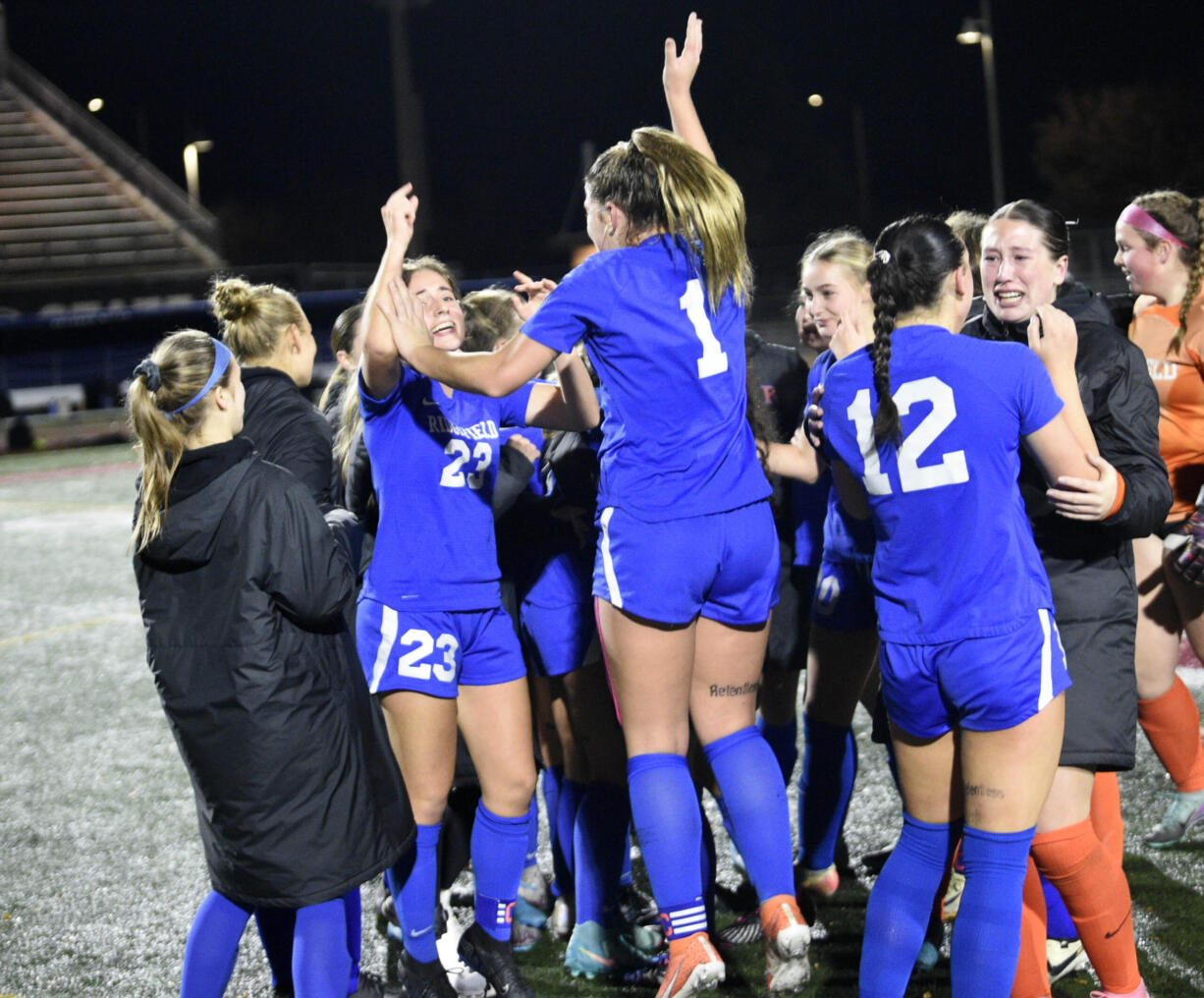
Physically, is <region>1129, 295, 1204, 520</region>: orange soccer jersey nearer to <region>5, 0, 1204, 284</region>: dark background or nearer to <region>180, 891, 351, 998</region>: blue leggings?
<region>180, 891, 351, 998</region>: blue leggings

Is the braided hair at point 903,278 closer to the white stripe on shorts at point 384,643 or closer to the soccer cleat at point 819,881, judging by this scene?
the white stripe on shorts at point 384,643

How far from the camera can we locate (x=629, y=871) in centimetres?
400

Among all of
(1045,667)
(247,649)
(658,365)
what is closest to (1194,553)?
(1045,667)

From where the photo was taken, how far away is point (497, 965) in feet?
11.0

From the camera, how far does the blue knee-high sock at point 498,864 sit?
3.36 meters

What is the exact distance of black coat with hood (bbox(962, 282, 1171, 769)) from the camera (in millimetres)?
2820

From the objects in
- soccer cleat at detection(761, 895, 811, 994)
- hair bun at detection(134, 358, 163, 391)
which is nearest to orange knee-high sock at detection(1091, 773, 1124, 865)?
soccer cleat at detection(761, 895, 811, 994)

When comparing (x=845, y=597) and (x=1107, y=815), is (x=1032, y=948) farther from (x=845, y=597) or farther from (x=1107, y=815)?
(x=845, y=597)

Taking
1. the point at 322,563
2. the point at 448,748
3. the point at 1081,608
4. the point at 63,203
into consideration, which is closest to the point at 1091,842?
the point at 1081,608

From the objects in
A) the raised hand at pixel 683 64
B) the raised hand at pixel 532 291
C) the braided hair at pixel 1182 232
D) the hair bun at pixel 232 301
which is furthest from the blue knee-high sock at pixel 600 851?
the braided hair at pixel 1182 232

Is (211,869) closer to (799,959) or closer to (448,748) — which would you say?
(448,748)

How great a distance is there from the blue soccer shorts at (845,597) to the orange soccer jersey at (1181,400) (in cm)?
134

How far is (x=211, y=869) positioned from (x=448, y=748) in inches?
26.8

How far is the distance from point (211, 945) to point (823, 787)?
5.92ft
